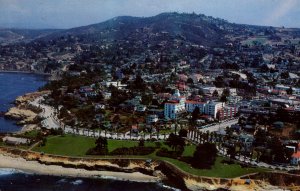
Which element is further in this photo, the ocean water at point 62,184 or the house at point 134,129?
the house at point 134,129

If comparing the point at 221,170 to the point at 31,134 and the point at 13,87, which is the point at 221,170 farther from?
the point at 13,87

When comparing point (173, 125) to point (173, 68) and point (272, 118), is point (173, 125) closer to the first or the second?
point (272, 118)

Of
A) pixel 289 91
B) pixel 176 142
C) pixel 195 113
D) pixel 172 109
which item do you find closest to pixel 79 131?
pixel 172 109

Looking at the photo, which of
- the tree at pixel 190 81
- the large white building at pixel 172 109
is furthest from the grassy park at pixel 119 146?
the tree at pixel 190 81

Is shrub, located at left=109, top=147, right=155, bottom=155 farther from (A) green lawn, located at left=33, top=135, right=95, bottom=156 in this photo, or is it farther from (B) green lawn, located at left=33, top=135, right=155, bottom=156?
(A) green lawn, located at left=33, top=135, right=95, bottom=156

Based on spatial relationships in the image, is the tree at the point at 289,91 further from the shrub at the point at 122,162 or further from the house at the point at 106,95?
the shrub at the point at 122,162

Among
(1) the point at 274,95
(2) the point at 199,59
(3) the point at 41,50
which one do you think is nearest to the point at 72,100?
(1) the point at 274,95
